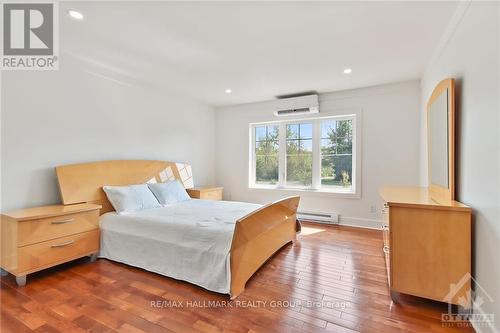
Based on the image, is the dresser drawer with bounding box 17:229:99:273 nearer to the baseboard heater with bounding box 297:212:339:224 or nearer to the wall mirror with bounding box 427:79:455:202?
the baseboard heater with bounding box 297:212:339:224

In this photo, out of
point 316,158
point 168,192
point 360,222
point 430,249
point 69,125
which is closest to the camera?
point 430,249

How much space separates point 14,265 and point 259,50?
3.30 meters

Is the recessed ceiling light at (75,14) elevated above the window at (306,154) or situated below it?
above

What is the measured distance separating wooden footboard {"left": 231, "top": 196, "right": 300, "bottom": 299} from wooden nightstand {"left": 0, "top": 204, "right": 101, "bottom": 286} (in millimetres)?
1901

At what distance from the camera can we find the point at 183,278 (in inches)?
90.4

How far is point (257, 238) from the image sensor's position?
7.84 feet

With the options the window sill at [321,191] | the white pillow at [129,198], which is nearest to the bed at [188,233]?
the white pillow at [129,198]

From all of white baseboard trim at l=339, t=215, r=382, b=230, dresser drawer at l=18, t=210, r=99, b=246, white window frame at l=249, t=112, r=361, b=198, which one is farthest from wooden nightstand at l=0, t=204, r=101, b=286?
white baseboard trim at l=339, t=215, r=382, b=230

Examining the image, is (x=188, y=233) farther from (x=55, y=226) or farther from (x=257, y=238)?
(x=55, y=226)

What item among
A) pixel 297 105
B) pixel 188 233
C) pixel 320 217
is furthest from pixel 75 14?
pixel 320 217

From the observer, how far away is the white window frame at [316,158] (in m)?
4.22

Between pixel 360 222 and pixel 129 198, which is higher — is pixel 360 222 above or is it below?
below

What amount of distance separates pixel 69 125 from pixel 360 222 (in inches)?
186

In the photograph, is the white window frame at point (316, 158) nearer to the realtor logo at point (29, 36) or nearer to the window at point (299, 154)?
the window at point (299, 154)
